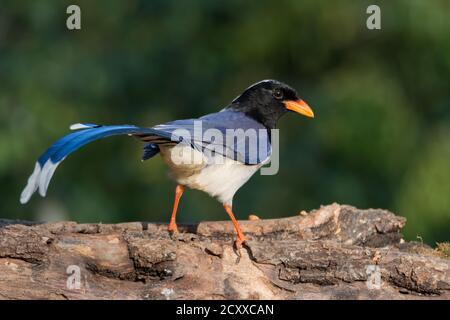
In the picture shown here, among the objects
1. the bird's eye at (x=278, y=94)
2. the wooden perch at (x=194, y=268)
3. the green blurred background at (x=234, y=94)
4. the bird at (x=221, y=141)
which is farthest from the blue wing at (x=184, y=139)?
the green blurred background at (x=234, y=94)

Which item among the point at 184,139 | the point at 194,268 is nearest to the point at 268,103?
the point at 184,139

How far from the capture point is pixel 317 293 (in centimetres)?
493

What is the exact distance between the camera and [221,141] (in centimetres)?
566

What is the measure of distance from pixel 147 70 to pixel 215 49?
89 centimetres

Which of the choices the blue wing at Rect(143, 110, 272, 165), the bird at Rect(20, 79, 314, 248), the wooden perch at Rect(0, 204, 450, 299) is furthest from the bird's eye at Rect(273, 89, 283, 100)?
the wooden perch at Rect(0, 204, 450, 299)

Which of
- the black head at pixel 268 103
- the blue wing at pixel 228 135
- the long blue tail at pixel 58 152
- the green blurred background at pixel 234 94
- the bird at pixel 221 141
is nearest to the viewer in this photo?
the long blue tail at pixel 58 152

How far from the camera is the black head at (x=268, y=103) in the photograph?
6379mm

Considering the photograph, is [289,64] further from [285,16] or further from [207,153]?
[207,153]

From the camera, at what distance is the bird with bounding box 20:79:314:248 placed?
17.2 feet

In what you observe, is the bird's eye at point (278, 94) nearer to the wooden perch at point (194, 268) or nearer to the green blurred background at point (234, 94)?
the wooden perch at point (194, 268)

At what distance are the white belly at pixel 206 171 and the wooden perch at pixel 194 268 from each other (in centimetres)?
50

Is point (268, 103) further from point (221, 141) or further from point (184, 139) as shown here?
point (184, 139)

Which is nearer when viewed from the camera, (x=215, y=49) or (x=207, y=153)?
(x=207, y=153)
